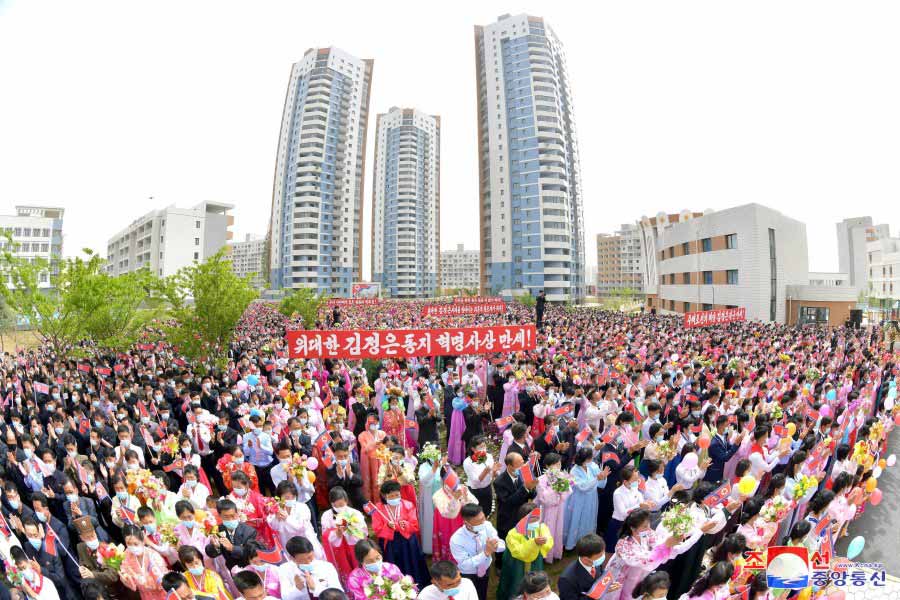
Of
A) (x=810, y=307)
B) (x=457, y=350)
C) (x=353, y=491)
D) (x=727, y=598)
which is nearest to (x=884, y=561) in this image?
(x=727, y=598)

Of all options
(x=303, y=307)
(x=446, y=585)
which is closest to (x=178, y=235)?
(x=303, y=307)

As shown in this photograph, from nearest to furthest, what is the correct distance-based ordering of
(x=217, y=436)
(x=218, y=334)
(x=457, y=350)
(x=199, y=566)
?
1. (x=199, y=566)
2. (x=217, y=436)
3. (x=457, y=350)
4. (x=218, y=334)

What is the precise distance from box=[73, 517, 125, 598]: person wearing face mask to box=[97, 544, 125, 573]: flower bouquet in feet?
A: 0.21

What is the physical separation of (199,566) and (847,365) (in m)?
14.8

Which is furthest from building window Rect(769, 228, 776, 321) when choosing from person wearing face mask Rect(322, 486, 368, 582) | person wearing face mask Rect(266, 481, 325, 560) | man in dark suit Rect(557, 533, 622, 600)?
person wearing face mask Rect(266, 481, 325, 560)

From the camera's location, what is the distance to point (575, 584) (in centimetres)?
357

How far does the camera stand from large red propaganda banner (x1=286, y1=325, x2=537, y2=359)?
10.1m

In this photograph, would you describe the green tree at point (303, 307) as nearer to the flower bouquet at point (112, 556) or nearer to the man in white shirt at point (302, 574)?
the flower bouquet at point (112, 556)

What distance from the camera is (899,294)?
52.6 metres

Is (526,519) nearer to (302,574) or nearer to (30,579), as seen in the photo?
(302,574)

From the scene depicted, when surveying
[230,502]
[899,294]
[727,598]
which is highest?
[899,294]

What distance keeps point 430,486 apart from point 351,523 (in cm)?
134

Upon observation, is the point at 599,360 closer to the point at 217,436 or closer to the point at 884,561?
the point at 884,561

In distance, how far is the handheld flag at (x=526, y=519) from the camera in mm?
4023
